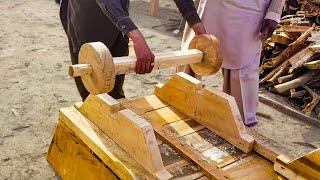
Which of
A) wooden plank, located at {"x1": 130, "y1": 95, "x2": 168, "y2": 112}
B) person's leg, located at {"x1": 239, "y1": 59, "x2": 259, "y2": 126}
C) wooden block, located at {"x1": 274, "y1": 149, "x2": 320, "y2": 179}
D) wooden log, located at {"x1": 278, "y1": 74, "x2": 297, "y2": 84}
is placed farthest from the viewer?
wooden log, located at {"x1": 278, "y1": 74, "x2": 297, "y2": 84}

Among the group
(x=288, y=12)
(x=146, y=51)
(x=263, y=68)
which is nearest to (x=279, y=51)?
(x=263, y=68)

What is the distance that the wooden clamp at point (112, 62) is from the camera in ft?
6.33

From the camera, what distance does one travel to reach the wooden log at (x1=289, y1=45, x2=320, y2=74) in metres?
Answer: 4.44

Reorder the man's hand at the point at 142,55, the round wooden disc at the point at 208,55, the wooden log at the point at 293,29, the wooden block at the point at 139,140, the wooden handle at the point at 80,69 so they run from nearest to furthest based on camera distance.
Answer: the wooden block at the point at 139,140 → the wooden handle at the point at 80,69 → the man's hand at the point at 142,55 → the round wooden disc at the point at 208,55 → the wooden log at the point at 293,29

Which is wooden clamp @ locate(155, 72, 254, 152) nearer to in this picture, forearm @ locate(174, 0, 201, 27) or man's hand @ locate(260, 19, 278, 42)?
forearm @ locate(174, 0, 201, 27)

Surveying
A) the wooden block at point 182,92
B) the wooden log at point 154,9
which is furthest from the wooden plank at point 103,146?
the wooden log at point 154,9

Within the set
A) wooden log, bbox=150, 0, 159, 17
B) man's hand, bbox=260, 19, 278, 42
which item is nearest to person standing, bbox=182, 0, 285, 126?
man's hand, bbox=260, 19, 278, 42

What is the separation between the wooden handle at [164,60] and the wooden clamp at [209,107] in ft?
0.57

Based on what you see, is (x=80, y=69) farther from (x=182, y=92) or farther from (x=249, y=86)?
(x=249, y=86)

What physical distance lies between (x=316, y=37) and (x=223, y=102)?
2955 millimetres

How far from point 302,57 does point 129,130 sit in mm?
3306

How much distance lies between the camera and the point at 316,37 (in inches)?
183

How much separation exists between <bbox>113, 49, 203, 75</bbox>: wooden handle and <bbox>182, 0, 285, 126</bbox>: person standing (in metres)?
0.93

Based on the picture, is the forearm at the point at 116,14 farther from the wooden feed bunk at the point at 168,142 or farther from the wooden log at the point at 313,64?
the wooden log at the point at 313,64
